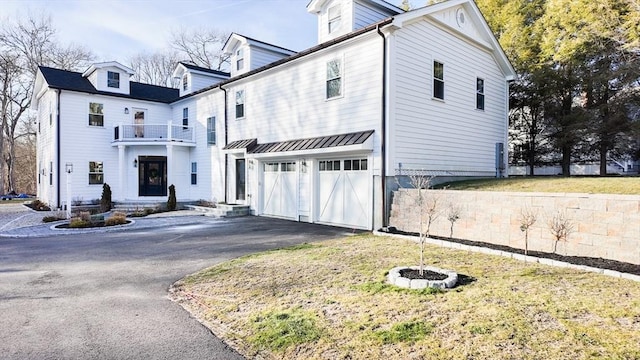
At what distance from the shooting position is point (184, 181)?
64.1 ft

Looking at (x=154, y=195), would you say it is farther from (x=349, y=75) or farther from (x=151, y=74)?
(x=151, y=74)

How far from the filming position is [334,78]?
1174 centimetres

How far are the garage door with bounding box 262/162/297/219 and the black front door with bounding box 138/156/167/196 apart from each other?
8.16 meters

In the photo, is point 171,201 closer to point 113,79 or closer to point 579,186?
point 113,79

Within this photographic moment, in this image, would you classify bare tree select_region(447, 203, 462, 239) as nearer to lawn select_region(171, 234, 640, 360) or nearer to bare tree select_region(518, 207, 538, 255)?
bare tree select_region(518, 207, 538, 255)

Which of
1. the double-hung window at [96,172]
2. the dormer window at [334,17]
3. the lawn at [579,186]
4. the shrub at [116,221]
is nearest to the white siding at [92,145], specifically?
the double-hung window at [96,172]

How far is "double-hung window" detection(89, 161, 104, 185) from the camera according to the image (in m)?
18.8

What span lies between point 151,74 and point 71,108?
2261 cm

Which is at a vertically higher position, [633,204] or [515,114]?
[515,114]

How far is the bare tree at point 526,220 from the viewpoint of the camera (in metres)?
6.81

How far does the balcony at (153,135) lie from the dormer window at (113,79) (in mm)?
2415

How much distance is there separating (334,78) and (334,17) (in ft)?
9.32

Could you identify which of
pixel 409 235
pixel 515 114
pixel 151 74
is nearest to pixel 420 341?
pixel 409 235

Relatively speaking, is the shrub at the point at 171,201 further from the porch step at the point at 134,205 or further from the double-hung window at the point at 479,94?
the double-hung window at the point at 479,94
